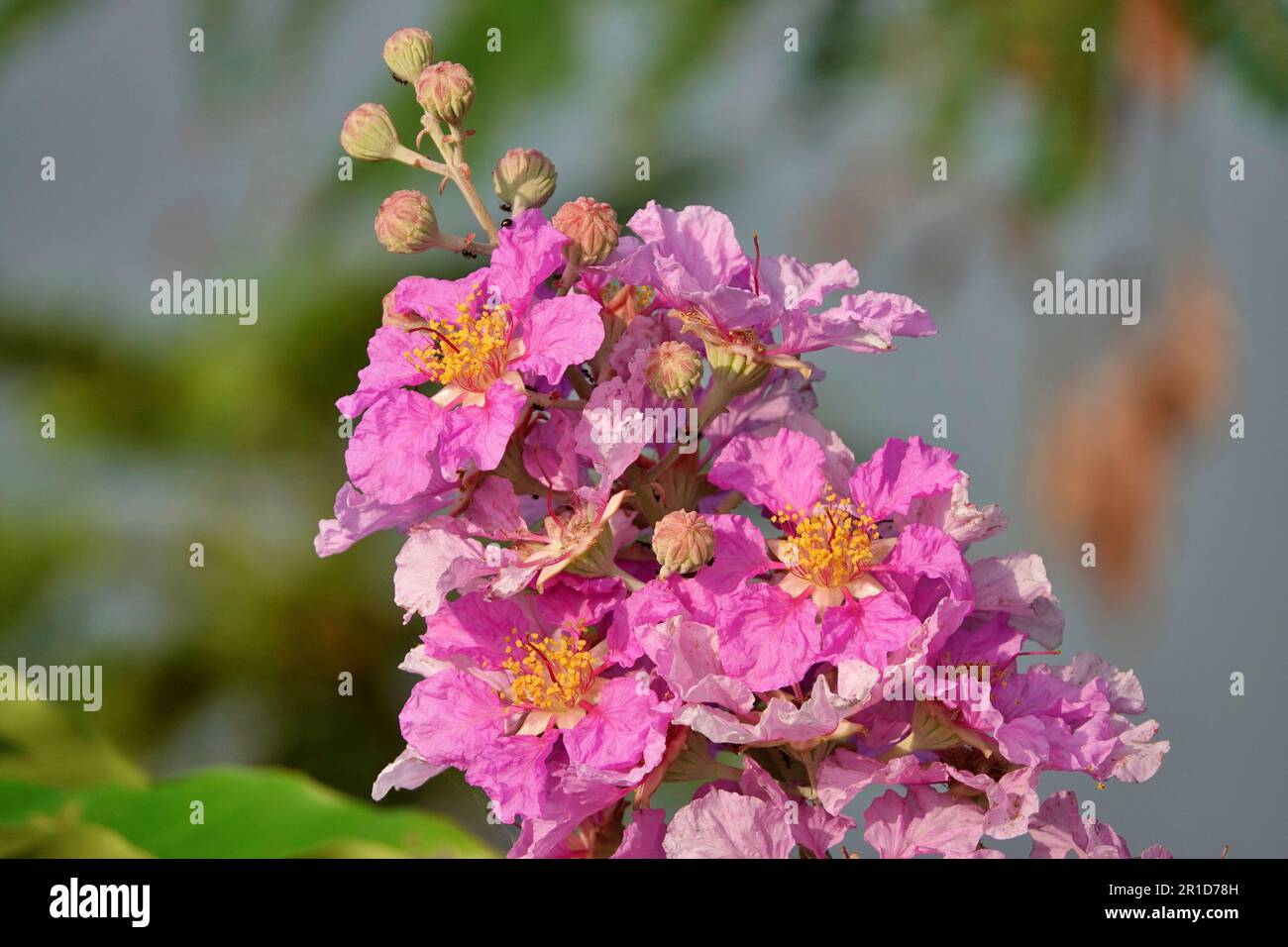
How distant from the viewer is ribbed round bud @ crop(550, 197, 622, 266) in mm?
657

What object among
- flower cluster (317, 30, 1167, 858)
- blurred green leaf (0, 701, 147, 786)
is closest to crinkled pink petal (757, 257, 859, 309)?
flower cluster (317, 30, 1167, 858)

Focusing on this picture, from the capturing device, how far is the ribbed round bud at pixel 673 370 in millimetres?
634

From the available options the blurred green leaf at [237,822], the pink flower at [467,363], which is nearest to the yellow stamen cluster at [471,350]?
the pink flower at [467,363]

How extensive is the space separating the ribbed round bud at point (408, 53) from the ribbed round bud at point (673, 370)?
0.21 meters

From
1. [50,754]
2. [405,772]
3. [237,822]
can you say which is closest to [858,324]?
[405,772]

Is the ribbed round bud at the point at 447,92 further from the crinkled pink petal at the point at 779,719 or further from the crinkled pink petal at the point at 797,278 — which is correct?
the crinkled pink petal at the point at 779,719

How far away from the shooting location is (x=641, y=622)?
0.62 metres

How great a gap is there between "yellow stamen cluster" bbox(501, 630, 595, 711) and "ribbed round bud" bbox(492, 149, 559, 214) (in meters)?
0.21

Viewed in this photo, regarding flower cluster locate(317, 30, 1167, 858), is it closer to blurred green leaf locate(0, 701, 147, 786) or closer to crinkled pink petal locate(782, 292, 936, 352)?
crinkled pink petal locate(782, 292, 936, 352)

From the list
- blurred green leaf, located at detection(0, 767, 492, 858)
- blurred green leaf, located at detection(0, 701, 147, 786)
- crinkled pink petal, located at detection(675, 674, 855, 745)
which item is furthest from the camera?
blurred green leaf, located at detection(0, 701, 147, 786)

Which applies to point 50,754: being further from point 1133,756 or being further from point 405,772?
point 1133,756

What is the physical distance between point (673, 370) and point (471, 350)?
0.33 ft
